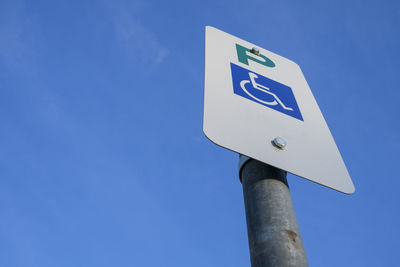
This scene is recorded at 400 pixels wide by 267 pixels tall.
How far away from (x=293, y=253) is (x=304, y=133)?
0.58 metres

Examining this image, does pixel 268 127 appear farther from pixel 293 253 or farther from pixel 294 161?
pixel 293 253

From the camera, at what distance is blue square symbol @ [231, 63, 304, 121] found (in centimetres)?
136

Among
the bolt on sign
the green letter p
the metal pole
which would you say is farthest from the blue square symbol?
the metal pole

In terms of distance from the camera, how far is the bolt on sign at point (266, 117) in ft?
3.55

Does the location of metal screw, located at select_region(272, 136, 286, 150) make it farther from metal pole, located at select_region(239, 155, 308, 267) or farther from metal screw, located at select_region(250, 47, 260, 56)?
metal screw, located at select_region(250, 47, 260, 56)

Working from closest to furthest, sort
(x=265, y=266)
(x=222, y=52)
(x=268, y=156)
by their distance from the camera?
(x=265, y=266) → (x=268, y=156) → (x=222, y=52)

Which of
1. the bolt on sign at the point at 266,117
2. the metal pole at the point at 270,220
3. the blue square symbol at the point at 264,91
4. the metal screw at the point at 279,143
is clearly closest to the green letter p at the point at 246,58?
the bolt on sign at the point at 266,117

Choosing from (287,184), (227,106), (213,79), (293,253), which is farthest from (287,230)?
(213,79)

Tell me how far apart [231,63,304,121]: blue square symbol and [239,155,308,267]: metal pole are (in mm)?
361

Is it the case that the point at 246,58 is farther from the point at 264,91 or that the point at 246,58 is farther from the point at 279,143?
the point at 279,143

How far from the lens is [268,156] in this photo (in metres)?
1.05

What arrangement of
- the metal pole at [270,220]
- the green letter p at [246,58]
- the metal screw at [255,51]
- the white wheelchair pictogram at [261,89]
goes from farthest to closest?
1. the metal screw at [255,51]
2. the green letter p at [246,58]
3. the white wheelchair pictogram at [261,89]
4. the metal pole at [270,220]

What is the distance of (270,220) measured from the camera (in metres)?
0.89

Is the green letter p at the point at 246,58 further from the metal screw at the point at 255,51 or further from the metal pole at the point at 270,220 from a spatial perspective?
the metal pole at the point at 270,220
